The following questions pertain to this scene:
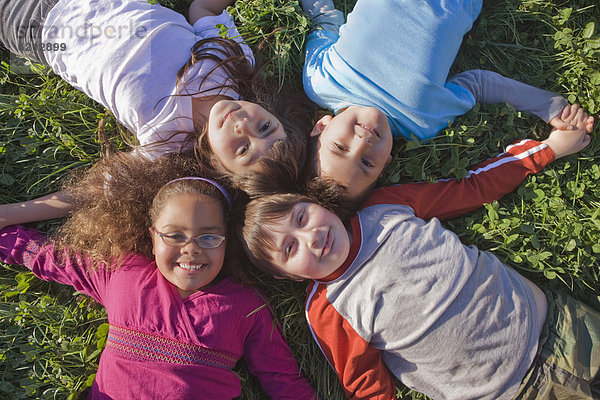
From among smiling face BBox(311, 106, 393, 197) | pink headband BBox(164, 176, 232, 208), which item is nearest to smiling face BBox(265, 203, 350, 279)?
smiling face BBox(311, 106, 393, 197)

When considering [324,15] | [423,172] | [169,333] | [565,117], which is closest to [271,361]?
[169,333]

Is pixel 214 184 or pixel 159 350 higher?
pixel 214 184

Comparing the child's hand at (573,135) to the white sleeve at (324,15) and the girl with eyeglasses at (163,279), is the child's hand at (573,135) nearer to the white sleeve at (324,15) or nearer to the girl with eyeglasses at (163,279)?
the white sleeve at (324,15)

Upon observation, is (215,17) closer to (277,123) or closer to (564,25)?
(277,123)

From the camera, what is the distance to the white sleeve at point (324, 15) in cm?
310

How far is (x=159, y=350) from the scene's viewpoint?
273 centimetres

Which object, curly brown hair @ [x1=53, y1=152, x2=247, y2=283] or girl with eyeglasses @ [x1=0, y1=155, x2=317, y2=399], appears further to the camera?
curly brown hair @ [x1=53, y1=152, x2=247, y2=283]

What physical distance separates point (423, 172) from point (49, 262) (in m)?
2.66

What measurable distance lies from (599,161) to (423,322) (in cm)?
171

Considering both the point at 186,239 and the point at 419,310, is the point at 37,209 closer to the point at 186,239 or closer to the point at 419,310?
the point at 186,239

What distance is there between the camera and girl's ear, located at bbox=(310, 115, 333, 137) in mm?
2895

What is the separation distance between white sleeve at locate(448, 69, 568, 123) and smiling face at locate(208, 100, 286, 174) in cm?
140

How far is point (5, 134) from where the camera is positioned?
338 cm

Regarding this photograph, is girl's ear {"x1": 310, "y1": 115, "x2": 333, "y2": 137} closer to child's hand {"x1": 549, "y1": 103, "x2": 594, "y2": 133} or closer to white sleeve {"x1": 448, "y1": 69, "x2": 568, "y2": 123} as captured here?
white sleeve {"x1": 448, "y1": 69, "x2": 568, "y2": 123}
